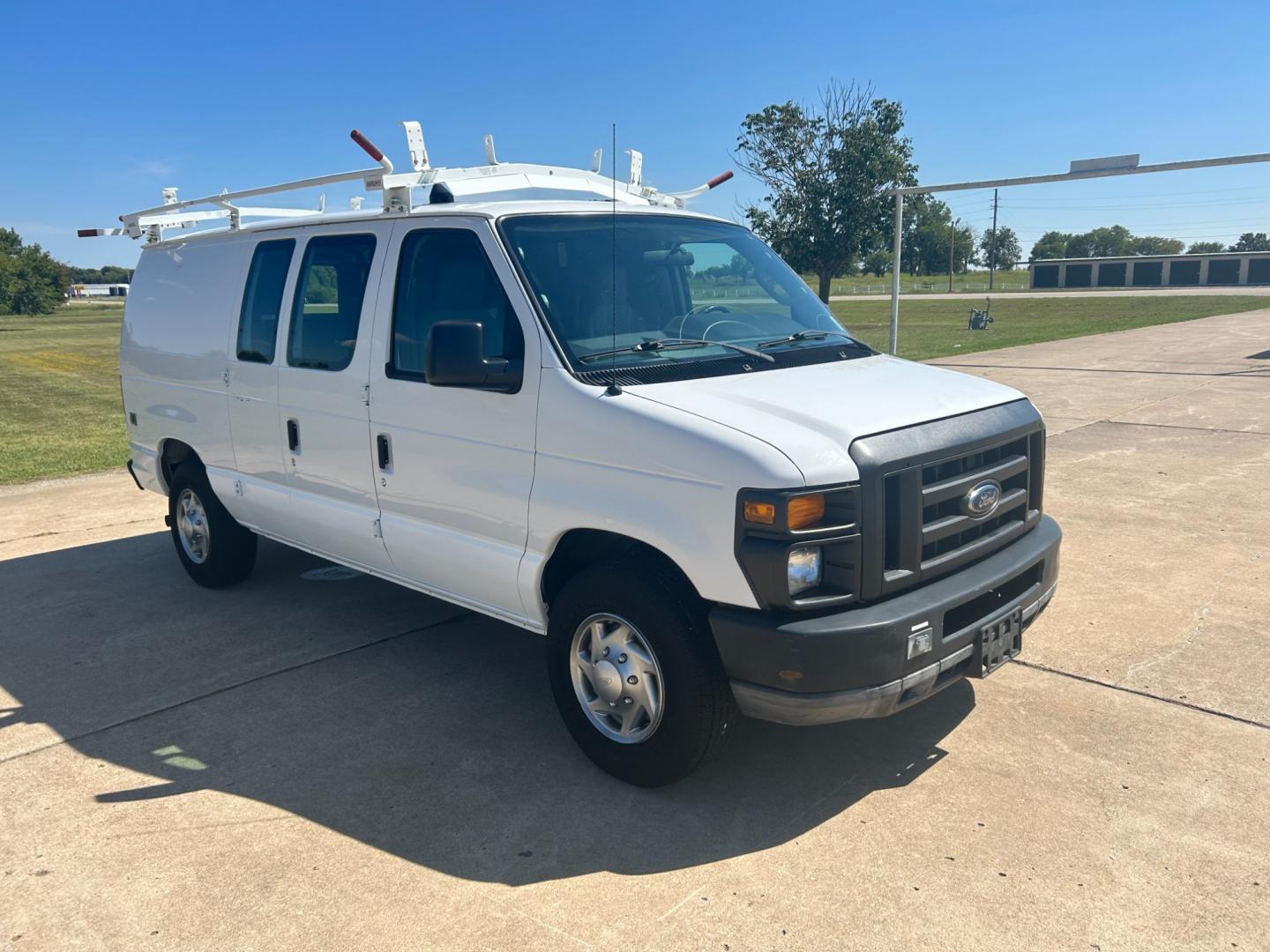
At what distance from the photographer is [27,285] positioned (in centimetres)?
8106

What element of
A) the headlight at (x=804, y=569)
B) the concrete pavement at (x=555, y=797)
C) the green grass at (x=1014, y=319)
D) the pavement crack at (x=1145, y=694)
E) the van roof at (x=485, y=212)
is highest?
the van roof at (x=485, y=212)

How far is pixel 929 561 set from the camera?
11.8 feet

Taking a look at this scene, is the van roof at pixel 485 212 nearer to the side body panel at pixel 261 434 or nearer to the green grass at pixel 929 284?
the side body panel at pixel 261 434

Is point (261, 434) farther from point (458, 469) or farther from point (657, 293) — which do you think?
point (657, 293)

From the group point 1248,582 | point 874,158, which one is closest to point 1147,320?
point 874,158

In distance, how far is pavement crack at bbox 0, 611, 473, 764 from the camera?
14.3ft

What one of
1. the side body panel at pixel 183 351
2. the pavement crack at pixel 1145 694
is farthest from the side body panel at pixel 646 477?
the side body panel at pixel 183 351

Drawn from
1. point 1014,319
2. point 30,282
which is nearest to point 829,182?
point 1014,319

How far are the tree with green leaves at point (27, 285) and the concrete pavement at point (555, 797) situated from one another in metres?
88.2

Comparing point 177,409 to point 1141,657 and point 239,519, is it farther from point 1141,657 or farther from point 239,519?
point 1141,657

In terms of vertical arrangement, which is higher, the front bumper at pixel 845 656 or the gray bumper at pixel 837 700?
the front bumper at pixel 845 656

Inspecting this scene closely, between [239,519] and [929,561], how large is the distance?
4117 mm

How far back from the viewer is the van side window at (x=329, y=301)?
4.73m

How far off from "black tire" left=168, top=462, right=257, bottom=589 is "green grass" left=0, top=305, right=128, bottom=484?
4935 mm
